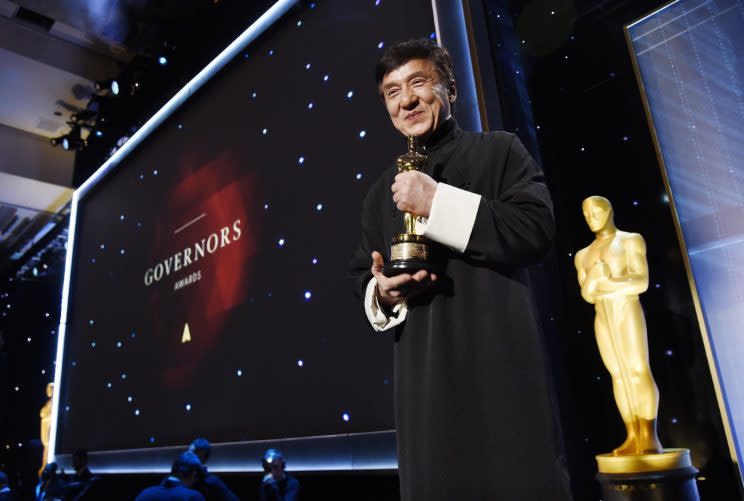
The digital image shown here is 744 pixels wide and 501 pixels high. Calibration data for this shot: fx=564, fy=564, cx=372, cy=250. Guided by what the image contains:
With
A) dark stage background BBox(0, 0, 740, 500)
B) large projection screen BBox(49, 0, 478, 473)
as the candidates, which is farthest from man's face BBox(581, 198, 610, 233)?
large projection screen BBox(49, 0, 478, 473)

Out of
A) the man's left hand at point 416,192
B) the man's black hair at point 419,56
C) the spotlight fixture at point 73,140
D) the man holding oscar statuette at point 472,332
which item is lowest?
the man holding oscar statuette at point 472,332

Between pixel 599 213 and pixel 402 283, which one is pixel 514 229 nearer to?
pixel 402 283

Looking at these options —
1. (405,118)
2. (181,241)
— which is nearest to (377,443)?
(405,118)

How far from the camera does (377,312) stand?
1.09 m

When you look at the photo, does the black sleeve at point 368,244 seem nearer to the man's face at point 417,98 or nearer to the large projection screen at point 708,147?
the man's face at point 417,98

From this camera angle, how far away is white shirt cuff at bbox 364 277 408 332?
3.42 ft

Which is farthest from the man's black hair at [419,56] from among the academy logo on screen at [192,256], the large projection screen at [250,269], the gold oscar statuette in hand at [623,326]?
the academy logo on screen at [192,256]

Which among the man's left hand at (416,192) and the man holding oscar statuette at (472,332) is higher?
the man's left hand at (416,192)

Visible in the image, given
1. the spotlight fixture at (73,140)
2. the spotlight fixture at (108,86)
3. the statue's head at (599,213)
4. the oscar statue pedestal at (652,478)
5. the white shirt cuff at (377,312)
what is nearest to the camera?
the white shirt cuff at (377,312)

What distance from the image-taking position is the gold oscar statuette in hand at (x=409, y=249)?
88 centimetres

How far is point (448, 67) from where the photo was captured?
1188 mm

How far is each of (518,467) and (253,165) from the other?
10.5 feet

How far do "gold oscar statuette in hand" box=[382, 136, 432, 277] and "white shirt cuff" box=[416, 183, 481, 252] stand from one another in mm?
34

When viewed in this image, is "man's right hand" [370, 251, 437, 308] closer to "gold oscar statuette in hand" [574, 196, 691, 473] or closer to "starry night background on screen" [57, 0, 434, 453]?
"gold oscar statuette in hand" [574, 196, 691, 473]
